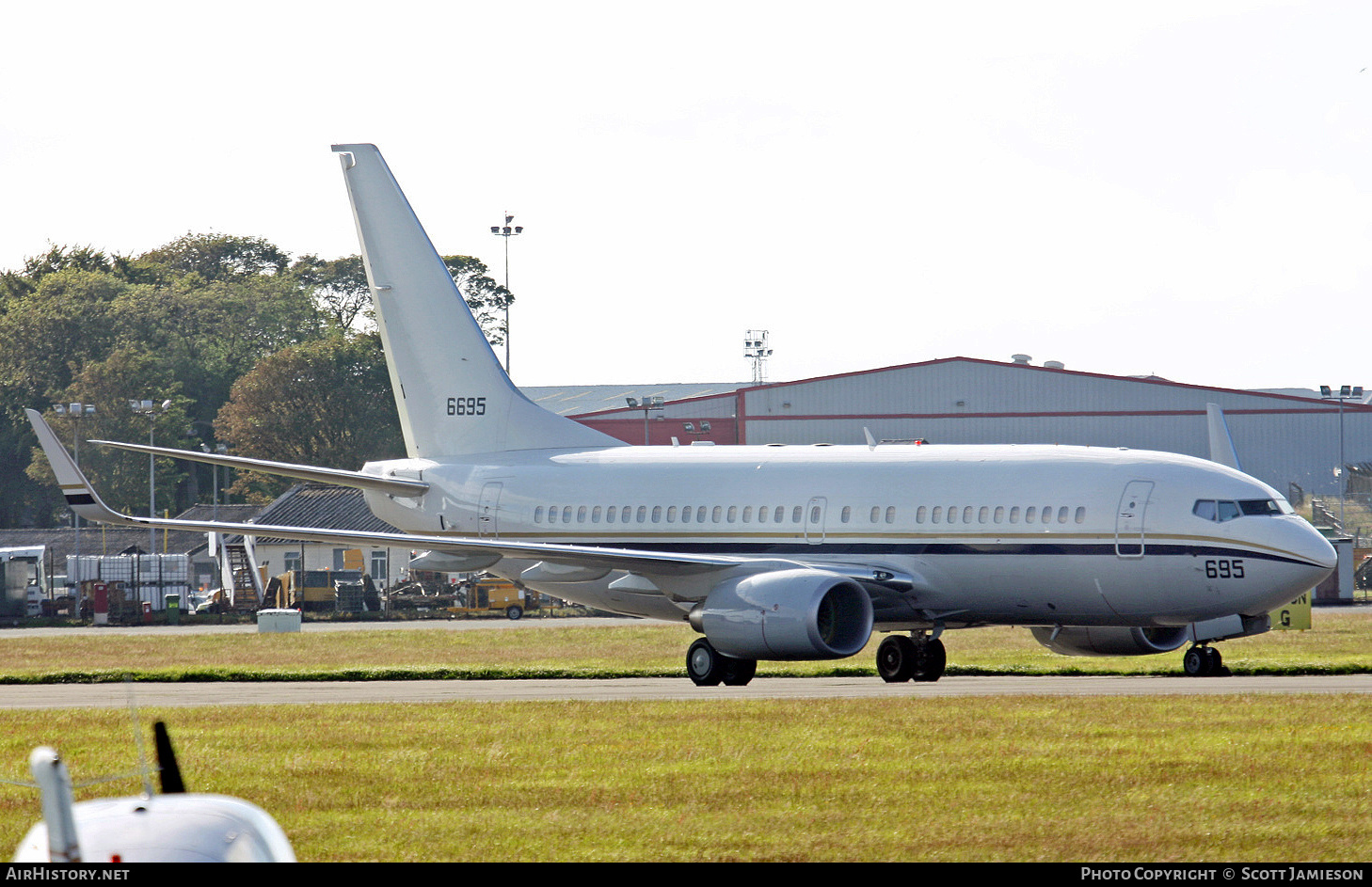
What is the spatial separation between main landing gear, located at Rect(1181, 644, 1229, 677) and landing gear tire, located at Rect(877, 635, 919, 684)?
4393mm

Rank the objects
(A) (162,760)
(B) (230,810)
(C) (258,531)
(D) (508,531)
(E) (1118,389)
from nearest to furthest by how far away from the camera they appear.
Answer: (B) (230,810) < (A) (162,760) < (C) (258,531) < (D) (508,531) < (E) (1118,389)

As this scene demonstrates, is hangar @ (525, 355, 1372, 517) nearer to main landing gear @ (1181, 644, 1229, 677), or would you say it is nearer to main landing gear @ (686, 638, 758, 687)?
main landing gear @ (1181, 644, 1229, 677)

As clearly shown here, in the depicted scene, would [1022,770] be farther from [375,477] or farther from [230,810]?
[375,477]

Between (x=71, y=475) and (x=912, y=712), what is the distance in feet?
47.8

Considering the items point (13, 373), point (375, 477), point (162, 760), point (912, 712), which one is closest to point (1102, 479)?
point (912, 712)

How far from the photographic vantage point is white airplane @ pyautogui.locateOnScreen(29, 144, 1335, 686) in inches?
1038

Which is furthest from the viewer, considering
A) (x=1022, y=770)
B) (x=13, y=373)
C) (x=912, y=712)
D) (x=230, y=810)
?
(x=13, y=373)

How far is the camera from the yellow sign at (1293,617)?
41062 mm

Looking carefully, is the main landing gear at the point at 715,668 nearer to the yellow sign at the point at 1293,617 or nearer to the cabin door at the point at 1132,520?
the cabin door at the point at 1132,520

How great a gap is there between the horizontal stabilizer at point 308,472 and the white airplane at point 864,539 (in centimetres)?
8

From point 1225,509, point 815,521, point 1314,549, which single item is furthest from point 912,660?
point 1314,549

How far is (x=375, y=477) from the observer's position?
114 feet

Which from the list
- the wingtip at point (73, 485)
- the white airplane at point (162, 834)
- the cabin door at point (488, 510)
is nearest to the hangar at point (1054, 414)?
the cabin door at point (488, 510)

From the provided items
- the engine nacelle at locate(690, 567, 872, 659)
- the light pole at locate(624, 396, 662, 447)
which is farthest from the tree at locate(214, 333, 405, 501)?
the engine nacelle at locate(690, 567, 872, 659)
